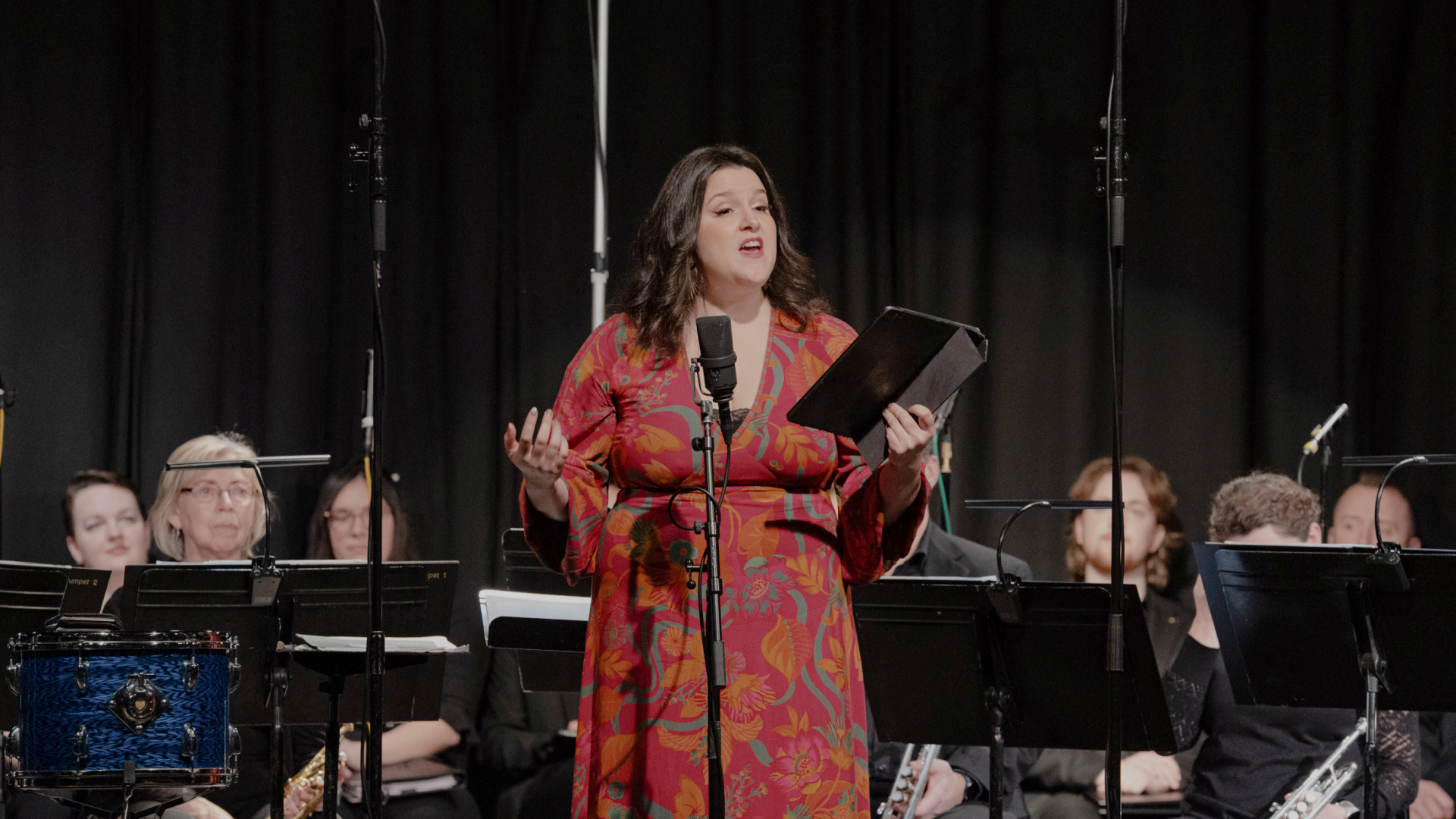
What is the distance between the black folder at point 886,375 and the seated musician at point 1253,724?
2.00m

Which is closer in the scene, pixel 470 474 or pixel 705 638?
pixel 705 638

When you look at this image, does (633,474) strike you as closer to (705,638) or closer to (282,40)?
(705,638)

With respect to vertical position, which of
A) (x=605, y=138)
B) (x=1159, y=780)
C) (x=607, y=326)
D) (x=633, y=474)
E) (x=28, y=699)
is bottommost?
(x=1159, y=780)

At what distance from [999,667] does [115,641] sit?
6.78ft

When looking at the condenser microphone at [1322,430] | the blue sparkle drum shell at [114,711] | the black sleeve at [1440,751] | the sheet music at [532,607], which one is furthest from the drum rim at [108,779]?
the black sleeve at [1440,751]

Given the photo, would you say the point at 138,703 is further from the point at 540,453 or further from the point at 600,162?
the point at 600,162

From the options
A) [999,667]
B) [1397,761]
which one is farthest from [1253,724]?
[999,667]

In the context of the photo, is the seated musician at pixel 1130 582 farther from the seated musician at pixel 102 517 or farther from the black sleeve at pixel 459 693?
the seated musician at pixel 102 517

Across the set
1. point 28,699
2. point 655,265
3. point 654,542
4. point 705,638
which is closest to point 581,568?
point 654,542

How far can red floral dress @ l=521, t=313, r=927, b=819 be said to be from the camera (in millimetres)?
2250

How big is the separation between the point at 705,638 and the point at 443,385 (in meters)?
3.32

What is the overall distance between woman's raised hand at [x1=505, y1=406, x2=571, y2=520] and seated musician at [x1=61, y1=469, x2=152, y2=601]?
3084mm

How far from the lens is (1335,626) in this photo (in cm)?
316

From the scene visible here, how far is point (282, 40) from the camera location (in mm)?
5320
